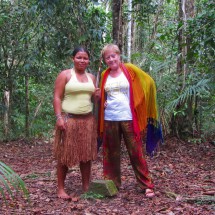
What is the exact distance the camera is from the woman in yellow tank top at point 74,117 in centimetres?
394

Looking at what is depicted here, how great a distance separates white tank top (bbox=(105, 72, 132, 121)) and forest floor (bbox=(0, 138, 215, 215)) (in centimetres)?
87

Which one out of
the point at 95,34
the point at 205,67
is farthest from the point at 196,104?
the point at 95,34

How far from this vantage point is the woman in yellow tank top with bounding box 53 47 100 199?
3.94m

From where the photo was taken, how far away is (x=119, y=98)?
4.01m

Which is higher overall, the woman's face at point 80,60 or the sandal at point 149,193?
the woman's face at point 80,60

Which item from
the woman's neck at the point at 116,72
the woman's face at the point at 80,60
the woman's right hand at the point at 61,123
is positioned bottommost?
the woman's right hand at the point at 61,123

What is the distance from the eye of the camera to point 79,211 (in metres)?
3.52

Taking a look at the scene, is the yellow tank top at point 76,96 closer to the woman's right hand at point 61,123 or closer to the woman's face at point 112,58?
the woman's right hand at point 61,123

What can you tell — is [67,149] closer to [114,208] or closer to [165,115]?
[114,208]

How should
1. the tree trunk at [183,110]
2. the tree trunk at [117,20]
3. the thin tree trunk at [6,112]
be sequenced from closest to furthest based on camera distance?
1. the tree trunk at [117,20]
2. the tree trunk at [183,110]
3. the thin tree trunk at [6,112]

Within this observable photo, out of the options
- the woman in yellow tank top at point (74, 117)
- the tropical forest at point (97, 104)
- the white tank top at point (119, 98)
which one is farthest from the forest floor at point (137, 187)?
the white tank top at point (119, 98)

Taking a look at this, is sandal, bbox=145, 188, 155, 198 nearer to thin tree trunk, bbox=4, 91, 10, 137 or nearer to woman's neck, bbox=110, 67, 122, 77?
woman's neck, bbox=110, 67, 122, 77

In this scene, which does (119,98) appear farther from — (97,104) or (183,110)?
(183,110)

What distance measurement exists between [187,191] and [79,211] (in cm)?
133
